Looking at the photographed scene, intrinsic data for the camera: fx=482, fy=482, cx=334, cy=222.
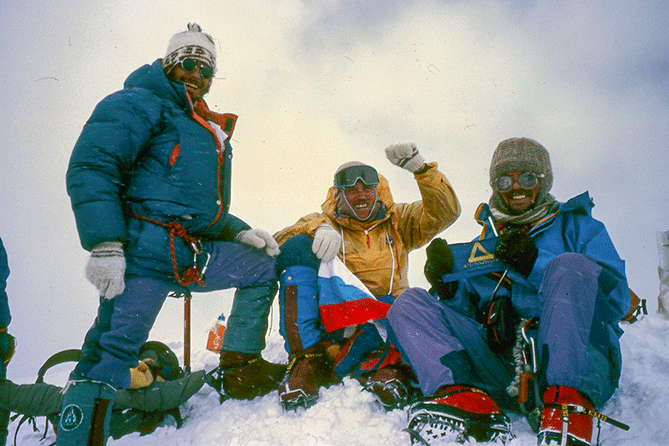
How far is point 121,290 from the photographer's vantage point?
2.72 meters

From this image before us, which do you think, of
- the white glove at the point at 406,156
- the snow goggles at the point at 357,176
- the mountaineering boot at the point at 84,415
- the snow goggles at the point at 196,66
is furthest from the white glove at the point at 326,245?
the mountaineering boot at the point at 84,415

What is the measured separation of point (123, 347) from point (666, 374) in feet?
10.7

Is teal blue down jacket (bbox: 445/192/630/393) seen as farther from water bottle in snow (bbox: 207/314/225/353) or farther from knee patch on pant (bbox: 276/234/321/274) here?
water bottle in snow (bbox: 207/314/225/353)

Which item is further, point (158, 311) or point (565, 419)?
point (158, 311)

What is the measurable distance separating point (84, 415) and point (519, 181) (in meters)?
2.92

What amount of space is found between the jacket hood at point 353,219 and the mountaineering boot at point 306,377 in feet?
4.02

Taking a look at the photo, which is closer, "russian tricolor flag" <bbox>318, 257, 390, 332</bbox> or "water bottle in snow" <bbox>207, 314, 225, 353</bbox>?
"russian tricolor flag" <bbox>318, 257, 390, 332</bbox>

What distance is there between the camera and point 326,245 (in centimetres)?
387

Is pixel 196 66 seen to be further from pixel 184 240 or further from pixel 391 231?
pixel 391 231

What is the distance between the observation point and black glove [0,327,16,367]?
3553 mm

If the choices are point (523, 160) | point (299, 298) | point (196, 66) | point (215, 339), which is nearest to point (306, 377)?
point (299, 298)

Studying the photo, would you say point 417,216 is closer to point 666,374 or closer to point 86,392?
point 666,374

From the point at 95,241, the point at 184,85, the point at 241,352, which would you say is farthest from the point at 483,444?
the point at 184,85

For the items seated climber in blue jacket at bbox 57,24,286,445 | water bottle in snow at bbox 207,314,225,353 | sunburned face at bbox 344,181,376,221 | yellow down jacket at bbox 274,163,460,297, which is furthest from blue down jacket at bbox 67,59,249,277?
water bottle in snow at bbox 207,314,225,353
